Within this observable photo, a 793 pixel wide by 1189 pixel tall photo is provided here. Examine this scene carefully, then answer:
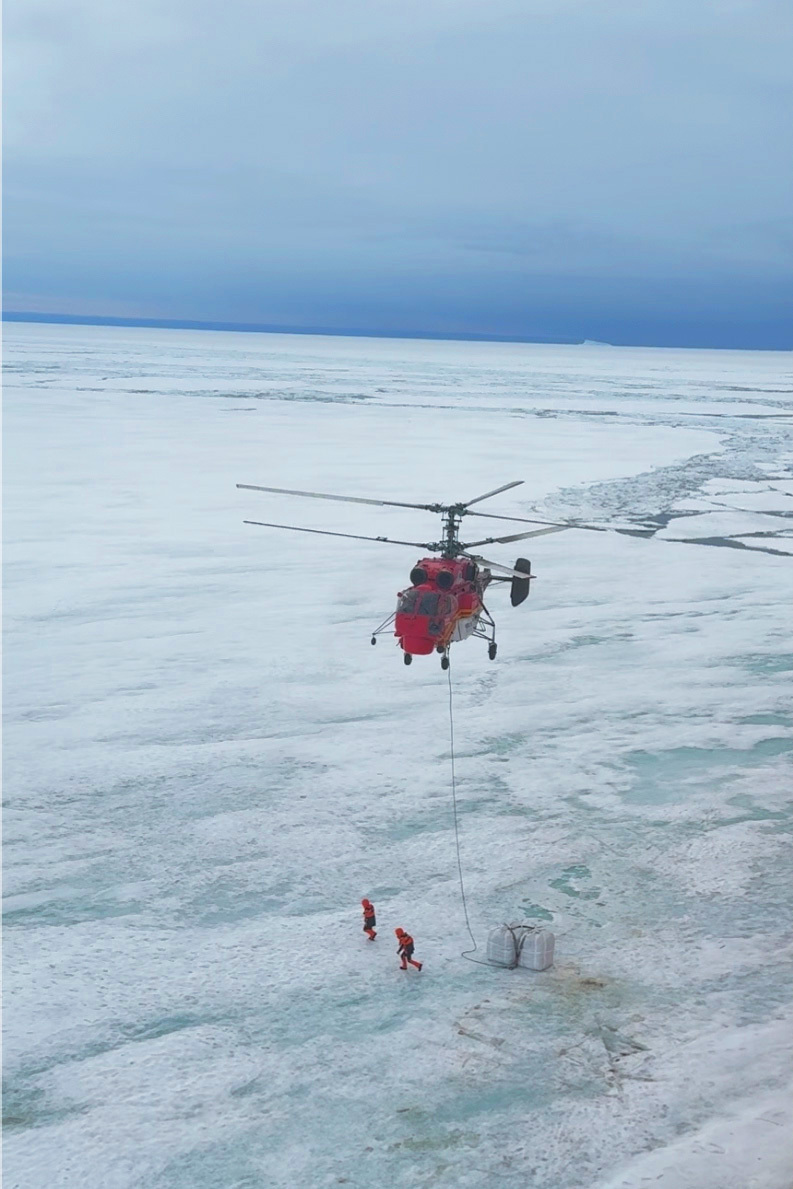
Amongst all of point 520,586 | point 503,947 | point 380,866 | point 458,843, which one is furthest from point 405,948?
point 520,586

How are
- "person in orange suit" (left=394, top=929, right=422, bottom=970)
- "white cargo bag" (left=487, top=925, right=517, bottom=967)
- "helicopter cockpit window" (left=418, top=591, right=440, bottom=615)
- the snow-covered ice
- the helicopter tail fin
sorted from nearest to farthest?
the snow-covered ice < "person in orange suit" (left=394, top=929, right=422, bottom=970) < "white cargo bag" (left=487, top=925, right=517, bottom=967) < "helicopter cockpit window" (left=418, top=591, right=440, bottom=615) < the helicopter tail fin

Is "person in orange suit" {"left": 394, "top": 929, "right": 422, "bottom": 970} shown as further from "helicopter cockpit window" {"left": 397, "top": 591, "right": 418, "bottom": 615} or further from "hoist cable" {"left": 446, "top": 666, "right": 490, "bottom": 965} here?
"helicopter cockpit window" {"left": 397, "top": 591, "right": 418, "bottom": 615}

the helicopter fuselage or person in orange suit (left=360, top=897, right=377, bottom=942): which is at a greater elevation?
the helicopter fuselage

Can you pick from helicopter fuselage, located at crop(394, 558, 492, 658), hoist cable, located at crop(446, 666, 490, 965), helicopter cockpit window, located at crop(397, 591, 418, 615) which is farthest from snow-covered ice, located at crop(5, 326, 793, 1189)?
helicopter cockpit window, located at crop(397, 591, 418, 615)

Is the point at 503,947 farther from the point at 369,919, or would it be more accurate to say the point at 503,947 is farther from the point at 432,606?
the point at 432,606

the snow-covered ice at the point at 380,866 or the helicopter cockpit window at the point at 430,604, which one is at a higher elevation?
the helicopter cockpit window at the point at 430,604

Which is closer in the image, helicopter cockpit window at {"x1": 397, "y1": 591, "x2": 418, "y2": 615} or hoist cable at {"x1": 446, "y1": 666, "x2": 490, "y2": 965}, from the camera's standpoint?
hoist cable at {"x1": 446, "y1": 666, "x2": 490, "y2": 965}

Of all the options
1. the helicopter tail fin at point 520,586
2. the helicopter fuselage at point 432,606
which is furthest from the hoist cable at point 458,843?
the helicopter tail fin at point 520,586

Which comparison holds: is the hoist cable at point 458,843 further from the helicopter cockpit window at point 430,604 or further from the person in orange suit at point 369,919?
the helicopter cockpit window at point 430,604
